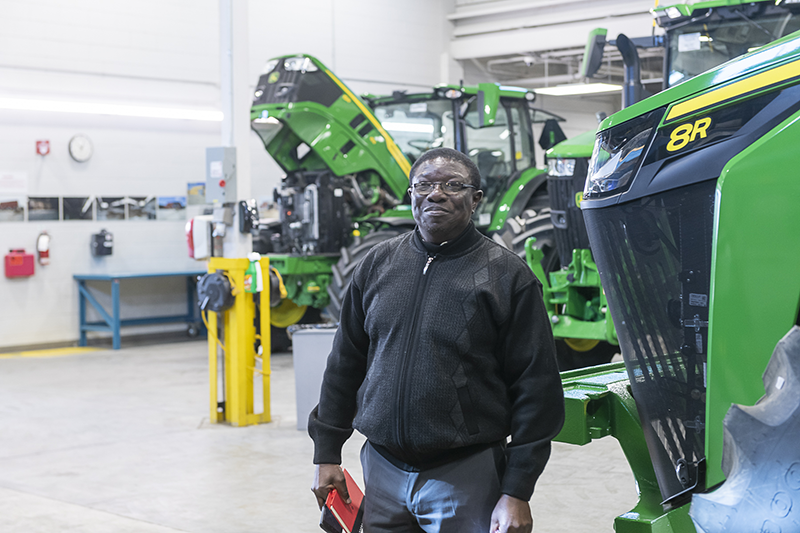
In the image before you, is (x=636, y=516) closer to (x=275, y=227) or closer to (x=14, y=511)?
(x=14, y=511)

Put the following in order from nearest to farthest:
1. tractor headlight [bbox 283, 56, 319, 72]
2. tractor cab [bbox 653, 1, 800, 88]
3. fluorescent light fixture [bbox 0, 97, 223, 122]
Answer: tractor cab [bbox 653, 1, 800, 88] → tractor headlight [bbox 283, 56, 319, 72] → fluorescent light fixture [bbox 0, 97, 223, 122]

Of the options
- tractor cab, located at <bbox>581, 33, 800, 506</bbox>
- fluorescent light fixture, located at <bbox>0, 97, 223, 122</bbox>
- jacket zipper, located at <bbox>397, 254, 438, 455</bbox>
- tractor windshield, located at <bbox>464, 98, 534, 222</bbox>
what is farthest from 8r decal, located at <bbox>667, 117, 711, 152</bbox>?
fluorescent light fixture, located at <bbox>0, 97, 223, 122</bbox>

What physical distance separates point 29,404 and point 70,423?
998 mm

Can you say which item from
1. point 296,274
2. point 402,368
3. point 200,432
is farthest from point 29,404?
point 402,368

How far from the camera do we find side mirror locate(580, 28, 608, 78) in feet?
18.9

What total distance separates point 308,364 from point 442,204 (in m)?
4.20

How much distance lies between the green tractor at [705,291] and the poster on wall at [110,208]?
983cm

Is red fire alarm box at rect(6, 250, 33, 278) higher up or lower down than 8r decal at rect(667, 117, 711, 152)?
lower down

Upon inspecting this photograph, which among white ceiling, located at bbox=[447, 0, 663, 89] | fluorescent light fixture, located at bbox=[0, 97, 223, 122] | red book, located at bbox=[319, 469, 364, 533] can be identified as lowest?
red book, located at bbox=[319, 469, 364, 533]

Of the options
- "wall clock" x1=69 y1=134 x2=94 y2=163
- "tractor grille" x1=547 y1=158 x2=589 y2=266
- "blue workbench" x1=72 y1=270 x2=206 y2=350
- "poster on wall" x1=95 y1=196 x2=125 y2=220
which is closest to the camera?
"tractor grille" x1=547 y1=158 x2=589 y2=266

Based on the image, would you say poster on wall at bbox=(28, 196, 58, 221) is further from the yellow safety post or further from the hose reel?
the hose reel

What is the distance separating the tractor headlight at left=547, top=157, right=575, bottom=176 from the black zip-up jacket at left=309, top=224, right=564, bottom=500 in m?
4.58

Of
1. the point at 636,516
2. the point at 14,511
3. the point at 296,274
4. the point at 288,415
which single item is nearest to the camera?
the point at 636,516

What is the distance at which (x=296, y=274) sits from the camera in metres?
9.36
